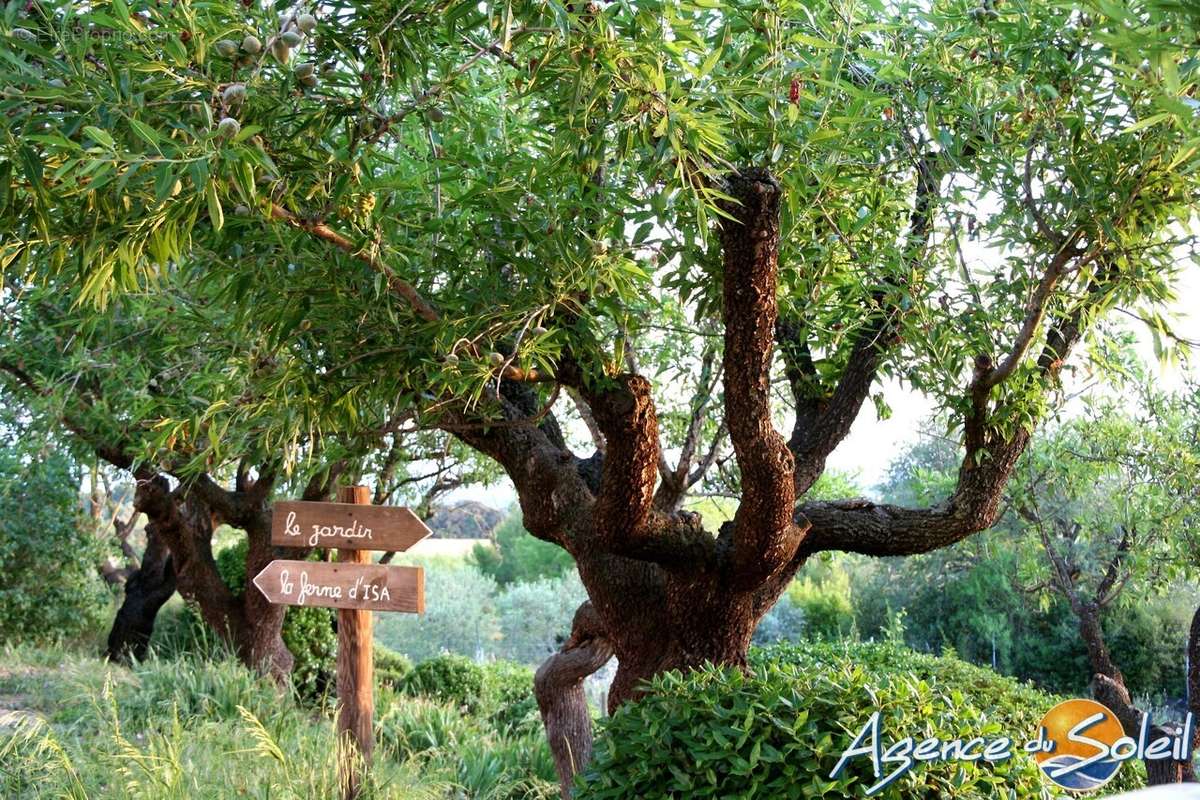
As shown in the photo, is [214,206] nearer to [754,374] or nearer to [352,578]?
[754,374]

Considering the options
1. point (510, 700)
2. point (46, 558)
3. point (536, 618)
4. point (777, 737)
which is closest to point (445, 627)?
point (536, 618)

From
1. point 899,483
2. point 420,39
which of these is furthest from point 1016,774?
point 899,483

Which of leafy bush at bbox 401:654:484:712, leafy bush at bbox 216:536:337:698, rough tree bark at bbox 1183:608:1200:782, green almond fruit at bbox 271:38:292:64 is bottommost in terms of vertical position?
leafy bush at bbox 401:654:484:712

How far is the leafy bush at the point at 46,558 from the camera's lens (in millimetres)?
9000

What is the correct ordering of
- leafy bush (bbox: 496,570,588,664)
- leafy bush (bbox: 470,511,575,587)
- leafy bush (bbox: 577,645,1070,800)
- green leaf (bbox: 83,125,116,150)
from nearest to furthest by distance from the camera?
green leaf (bbox: 83,125,116,150)
leafy bush (bbox: 577,645,1070,800)
leafy bush (bbox: 496,570,588,664)
leafy bush (bbox: 470,511,575,587)

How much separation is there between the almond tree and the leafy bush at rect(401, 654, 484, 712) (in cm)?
573

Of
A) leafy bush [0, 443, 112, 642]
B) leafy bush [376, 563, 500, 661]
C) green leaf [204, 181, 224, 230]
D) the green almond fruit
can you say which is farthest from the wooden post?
leafy bush [376, 563, 500, 661]

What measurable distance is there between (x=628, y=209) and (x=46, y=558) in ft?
28.0

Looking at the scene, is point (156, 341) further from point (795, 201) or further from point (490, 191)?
point (795, 201)

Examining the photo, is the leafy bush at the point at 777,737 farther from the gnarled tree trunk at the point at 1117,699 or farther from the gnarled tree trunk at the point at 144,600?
the gnarled tree trunk at the point at 144,600

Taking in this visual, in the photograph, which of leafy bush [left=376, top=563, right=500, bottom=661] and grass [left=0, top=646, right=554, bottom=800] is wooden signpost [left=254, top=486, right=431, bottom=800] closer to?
grass [left=0, top=646, right=554, bottom=800]

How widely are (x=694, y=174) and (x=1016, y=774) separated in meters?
1.74

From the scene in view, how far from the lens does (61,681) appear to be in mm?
7668

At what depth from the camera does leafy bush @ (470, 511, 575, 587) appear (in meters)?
17.9
